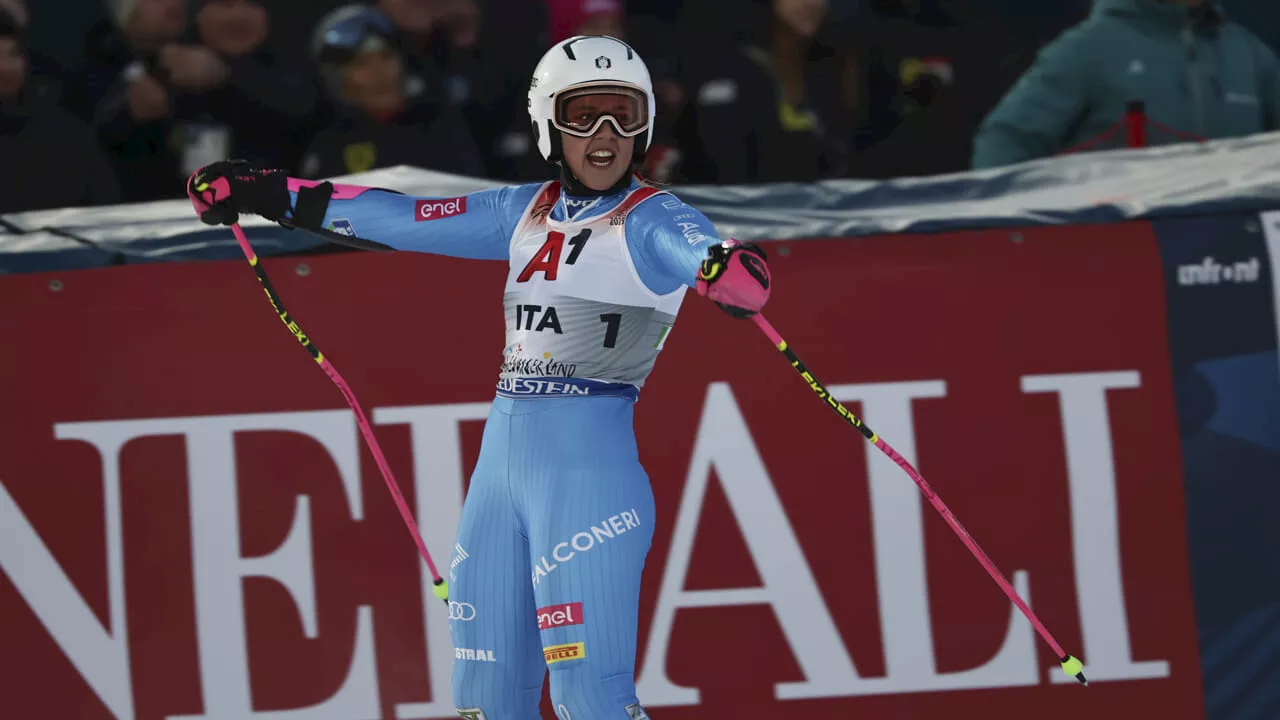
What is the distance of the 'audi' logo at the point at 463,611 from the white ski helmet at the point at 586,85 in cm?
112

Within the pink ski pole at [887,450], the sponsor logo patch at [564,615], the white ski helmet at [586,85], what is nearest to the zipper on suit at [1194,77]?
the pink ski pole at [887,450]

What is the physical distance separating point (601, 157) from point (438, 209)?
510mm

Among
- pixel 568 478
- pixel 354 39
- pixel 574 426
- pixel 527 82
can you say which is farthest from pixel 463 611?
pixel 527 82

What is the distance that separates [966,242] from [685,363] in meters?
0.96

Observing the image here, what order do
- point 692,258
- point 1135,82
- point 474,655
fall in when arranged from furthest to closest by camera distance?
point 1135,82 → point 474,655 → point 692,258

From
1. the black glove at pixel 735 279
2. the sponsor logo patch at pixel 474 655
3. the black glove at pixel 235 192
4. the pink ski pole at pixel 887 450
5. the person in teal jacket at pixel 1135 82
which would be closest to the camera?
the black glove at pixel 735 279

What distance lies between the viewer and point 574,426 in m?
4.09

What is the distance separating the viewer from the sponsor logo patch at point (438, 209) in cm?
436

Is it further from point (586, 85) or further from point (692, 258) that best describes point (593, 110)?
Answer: point (692, 258)

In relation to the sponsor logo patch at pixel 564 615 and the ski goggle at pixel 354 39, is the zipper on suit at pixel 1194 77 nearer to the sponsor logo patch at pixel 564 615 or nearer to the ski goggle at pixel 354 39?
the ski goggle at pixel 354 39

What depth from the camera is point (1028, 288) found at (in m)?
5.24

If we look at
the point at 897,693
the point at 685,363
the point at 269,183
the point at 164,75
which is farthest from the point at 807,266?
the point at 164,75

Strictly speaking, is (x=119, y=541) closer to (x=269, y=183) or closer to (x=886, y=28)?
(x=269, y=183)

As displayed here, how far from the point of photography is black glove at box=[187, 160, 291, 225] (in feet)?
14.2
